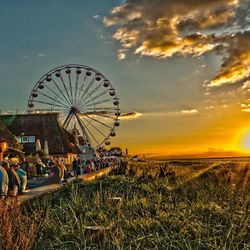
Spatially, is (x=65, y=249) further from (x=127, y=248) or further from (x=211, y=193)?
(x=211, y=193)

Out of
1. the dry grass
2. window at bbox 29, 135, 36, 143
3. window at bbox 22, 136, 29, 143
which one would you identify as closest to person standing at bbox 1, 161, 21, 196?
the dry grass

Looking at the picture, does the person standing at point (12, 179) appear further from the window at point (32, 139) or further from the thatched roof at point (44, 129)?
the window at point (32, 139)

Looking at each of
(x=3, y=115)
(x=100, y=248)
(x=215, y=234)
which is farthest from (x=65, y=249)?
(x=3, y=115)

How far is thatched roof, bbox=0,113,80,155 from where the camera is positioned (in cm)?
5669

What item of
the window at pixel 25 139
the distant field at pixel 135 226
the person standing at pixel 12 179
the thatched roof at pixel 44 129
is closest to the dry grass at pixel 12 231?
the distant field at pixel 135 226

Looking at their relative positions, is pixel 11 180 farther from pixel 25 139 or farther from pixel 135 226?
pixel 25 139

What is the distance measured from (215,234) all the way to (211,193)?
6.57 metres

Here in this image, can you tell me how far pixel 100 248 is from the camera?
27.0ft

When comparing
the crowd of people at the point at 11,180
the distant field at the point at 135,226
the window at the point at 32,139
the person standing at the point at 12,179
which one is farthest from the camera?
the window at the point at 32,139

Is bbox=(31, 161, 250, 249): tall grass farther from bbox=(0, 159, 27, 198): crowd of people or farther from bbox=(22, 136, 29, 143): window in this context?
bbox=(22, 136, 29, 143): window

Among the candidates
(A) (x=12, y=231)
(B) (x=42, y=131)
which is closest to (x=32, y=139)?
(B) (x=42, y=131)

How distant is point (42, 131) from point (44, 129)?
41cm

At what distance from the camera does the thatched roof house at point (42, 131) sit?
56.4 m

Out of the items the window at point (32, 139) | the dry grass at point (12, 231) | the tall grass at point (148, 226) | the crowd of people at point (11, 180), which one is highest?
the window at point (32, 139)
